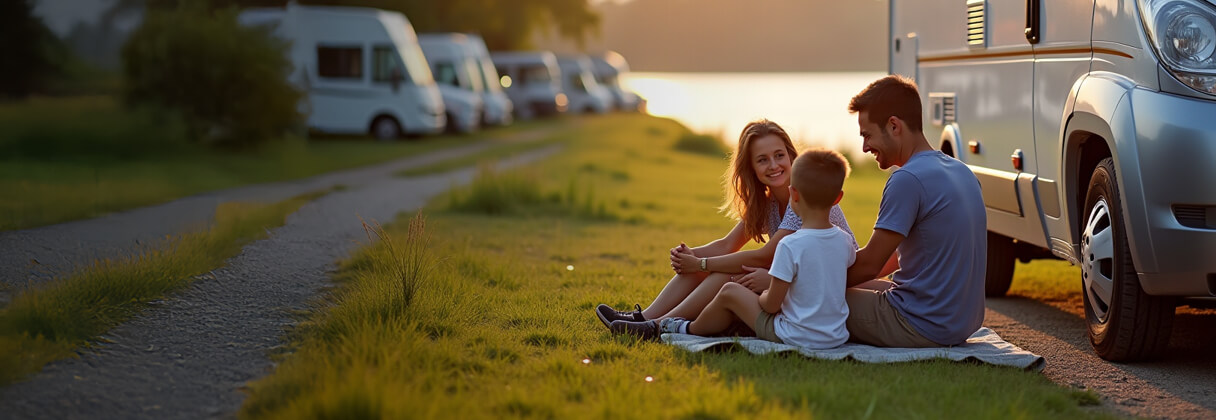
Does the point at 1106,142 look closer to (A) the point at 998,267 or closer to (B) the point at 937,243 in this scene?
(B) the point at 937,243

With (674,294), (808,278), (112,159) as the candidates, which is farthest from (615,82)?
(808,278)

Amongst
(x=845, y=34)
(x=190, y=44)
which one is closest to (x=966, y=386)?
(x=190, y=44)

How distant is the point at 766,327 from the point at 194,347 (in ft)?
7.82

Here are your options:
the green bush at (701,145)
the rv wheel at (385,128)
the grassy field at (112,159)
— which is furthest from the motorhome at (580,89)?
the grassy field at (112,159)

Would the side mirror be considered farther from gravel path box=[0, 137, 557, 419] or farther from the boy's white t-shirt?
the boy's white t-shirt

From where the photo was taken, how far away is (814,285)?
206 inches

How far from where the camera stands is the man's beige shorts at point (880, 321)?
215 inches

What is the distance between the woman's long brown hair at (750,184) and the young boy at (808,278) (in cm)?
55

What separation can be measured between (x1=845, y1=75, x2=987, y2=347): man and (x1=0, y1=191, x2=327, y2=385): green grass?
319 cm

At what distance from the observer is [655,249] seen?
35.2 ft

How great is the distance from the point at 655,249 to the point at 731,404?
20.7ft

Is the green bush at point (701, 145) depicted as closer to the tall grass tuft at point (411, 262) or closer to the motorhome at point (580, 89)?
the motorhome at point (580, 89)

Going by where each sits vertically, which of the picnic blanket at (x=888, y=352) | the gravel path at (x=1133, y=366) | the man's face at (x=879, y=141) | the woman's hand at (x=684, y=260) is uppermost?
the man's face at (x=879, y=141)

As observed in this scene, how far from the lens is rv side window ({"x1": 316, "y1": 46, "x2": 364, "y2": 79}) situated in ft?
88.9
